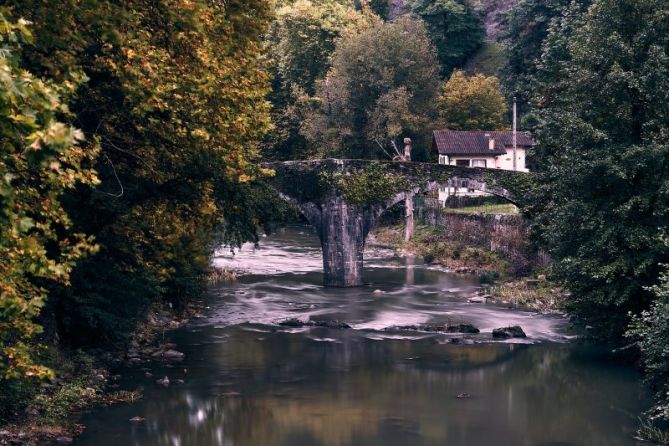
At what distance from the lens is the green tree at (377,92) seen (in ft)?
225

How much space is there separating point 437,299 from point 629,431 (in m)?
20.1

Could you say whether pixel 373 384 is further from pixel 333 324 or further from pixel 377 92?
pixel 377 92

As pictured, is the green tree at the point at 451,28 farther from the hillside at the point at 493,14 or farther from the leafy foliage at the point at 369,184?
the leafy foliage at the point at 369,184

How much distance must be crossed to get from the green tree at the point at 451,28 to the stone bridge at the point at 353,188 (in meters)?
45.3

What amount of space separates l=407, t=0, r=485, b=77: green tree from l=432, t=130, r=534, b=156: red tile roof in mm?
21449

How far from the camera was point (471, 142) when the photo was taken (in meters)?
68.6

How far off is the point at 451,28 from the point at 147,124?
241 feet

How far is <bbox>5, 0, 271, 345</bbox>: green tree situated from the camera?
18.4 metres

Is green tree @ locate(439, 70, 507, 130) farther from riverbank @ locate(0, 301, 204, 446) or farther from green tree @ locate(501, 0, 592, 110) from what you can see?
riverbank @ locate(0, 301, 204, 446)

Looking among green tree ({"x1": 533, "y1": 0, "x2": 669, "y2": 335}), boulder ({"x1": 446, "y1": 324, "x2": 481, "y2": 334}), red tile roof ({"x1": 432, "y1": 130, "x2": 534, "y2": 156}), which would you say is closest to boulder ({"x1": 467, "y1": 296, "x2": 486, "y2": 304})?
boulder ({"x1": 446, "y1": 324, "x2": 481, "y2": 334})

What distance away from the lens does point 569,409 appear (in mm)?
25109

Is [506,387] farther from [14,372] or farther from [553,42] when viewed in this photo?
[553,42]

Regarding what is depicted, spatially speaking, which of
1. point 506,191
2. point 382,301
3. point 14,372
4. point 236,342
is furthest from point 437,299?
point 14,372


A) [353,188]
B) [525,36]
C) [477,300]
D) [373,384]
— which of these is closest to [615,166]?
[373,384]
